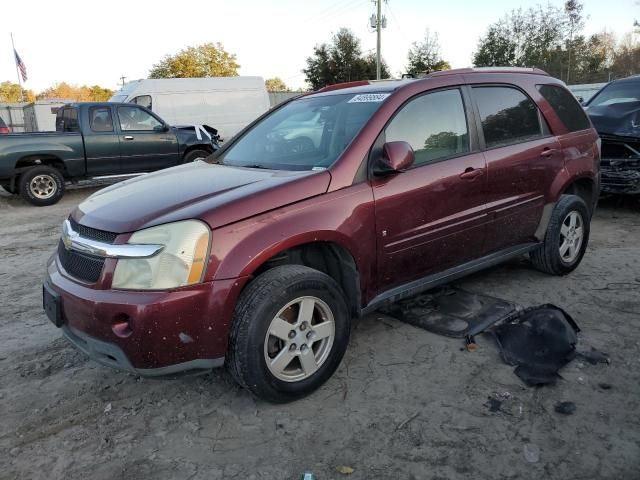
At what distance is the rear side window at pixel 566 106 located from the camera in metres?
4.45

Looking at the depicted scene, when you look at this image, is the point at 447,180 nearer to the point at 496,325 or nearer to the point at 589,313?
the point at 496,325

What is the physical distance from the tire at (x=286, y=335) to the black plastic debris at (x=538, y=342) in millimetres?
1124

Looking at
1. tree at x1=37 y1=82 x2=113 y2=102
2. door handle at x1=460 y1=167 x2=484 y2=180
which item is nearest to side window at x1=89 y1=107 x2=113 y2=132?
door handle at x1=460 y1=167 x2=484 y2=180

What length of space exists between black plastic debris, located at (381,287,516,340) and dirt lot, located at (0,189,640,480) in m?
0.12

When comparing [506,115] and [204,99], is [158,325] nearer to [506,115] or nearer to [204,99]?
[506,115]

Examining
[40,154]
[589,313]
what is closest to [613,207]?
[589,313]

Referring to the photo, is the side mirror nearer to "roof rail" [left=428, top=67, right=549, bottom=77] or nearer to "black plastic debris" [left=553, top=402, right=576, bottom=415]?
"roof rail" [left=428, top=67, right=549, bottom=77]

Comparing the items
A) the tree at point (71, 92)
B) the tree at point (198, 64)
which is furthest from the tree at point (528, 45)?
the tree at point (71, 92)

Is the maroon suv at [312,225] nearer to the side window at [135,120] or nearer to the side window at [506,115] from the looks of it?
the side window at [506,115]

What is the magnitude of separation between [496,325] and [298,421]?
5.58 feet

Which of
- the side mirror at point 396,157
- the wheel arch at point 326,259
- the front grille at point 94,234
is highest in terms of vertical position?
the side mirror at point 396,157

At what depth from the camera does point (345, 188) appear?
3.03m

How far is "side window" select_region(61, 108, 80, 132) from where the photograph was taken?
997 cm

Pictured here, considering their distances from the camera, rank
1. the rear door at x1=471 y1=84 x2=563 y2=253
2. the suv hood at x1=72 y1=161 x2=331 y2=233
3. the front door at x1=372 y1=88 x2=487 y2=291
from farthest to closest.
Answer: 1. the rear door at x1=471 y1=84 x2=563 y2=253
2. the front door at x1=372 y1=88 x2=487 y2=291
3. the suv hood at x1=72 y1=161 x2=331 y2=233
